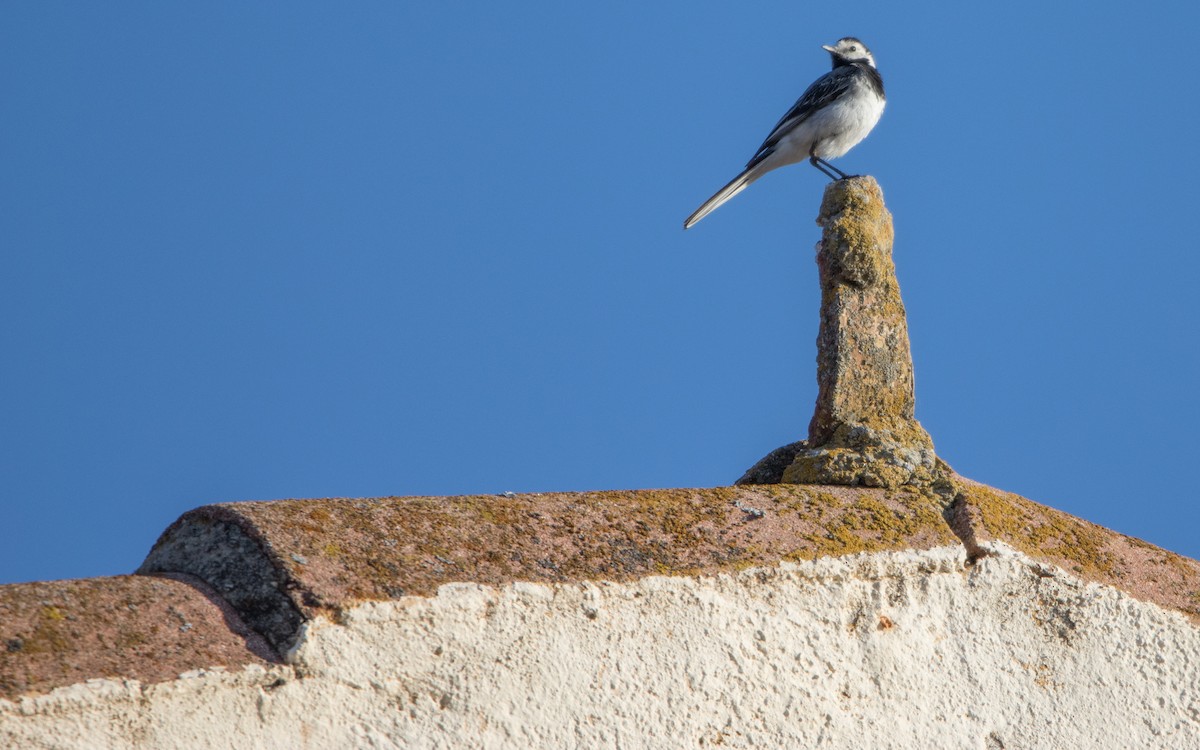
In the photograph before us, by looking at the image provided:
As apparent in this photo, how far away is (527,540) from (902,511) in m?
1.18

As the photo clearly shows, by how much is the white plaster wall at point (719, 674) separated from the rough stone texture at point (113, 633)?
5 centimetres

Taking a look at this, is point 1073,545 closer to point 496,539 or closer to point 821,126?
point 496,539

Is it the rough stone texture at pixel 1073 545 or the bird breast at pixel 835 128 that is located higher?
the bird breast at pixel 835 128

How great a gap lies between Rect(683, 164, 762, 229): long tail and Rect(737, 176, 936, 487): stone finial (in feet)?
15.7

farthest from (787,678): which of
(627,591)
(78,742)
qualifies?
(78,742)

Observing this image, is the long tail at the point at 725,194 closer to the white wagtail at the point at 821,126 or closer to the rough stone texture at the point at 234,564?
the white wagtail at the point at 821,126

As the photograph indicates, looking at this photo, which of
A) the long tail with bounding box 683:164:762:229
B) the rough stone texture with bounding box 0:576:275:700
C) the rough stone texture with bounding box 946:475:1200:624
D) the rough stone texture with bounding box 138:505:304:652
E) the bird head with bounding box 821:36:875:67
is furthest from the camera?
the bird head with bounding box 821:36:875:67

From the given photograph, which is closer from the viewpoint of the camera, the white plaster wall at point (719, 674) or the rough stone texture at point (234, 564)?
the white plaster wall at point (719, 674)

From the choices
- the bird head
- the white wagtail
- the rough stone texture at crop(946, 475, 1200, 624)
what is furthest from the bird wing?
the rough stone texture at crop(946, 475, 1200, 624)

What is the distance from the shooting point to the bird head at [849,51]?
10992mm

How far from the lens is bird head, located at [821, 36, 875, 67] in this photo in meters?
11.0

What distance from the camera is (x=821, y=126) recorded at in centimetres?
985

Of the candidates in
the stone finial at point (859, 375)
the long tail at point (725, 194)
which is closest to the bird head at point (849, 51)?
the long tail at point (725, 194)

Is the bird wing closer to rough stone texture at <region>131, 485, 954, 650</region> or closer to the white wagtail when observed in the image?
the white wagtail
